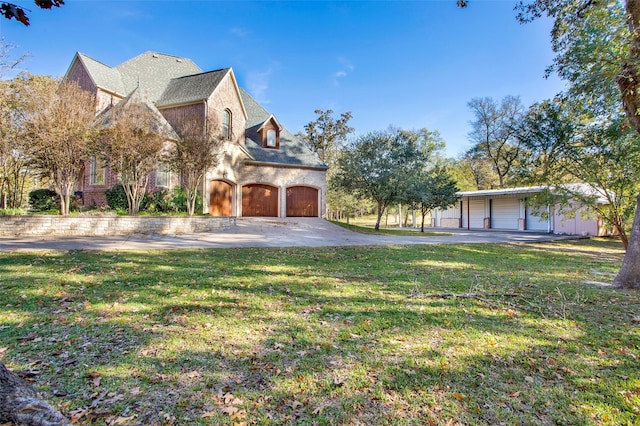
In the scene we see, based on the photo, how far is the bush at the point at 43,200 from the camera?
16203 millimetres

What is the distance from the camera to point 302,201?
22.6 meters

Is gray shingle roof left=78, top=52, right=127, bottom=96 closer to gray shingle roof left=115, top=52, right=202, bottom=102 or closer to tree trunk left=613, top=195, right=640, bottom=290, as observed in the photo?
gray shingle roof left=115, top=52, right=202, bottom=102

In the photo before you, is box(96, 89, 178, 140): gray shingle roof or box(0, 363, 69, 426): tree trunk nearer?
box(0, 363, 69, 426): tree trunk

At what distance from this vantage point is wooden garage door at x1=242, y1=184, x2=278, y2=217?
834 inches

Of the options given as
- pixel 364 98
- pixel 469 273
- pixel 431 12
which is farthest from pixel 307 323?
pixel 364 98

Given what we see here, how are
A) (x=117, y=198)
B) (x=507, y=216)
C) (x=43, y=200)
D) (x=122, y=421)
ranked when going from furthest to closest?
(x=507, y=216) → (x=43, y=200) → (x=117, y=198) → (x=122, y=421)

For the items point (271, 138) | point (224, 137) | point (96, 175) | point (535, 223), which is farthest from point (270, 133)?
point (535, 223)

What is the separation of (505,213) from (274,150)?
20.8 metres

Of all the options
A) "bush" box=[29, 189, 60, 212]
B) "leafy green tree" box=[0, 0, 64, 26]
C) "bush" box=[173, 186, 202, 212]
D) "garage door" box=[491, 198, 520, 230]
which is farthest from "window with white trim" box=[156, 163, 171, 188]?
"garage door" box=[491, 198, 520, 230]

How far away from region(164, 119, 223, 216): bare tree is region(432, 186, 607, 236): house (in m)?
17.0

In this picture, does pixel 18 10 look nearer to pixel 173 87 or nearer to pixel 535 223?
pixel 173 87

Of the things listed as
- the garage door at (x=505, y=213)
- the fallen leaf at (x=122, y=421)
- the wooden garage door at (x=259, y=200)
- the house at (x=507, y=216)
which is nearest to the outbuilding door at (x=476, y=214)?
the house at (x=507, y=216)

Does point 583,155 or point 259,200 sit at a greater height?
point 583,155

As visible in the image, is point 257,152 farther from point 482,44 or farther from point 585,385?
point 585,385
